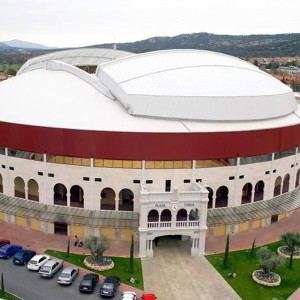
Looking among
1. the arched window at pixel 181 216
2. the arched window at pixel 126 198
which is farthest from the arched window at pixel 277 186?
the arched window at pixel 126 198

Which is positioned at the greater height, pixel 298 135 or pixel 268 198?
pixel 298 135

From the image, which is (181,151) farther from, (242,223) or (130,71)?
(130,71)

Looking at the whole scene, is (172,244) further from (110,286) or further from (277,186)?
(277,186)

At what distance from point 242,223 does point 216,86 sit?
712 inches

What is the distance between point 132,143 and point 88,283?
647 inches

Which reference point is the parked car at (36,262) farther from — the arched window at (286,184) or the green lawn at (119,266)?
the arched window at (286,184)

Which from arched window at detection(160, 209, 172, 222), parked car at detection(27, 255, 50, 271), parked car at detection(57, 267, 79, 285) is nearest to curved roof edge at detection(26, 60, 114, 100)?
arched window at detection(160, 209, 172, 222)

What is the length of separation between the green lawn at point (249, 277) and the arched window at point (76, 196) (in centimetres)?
1646

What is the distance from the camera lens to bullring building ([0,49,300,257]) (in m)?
47.6

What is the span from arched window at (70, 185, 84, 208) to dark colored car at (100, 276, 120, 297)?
46.1 ft

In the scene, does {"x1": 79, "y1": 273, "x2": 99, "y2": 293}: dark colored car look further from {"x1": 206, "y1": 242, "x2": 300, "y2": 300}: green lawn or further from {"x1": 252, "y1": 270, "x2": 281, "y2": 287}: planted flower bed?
{"x1": 252, "y1": 270, "x2": 281, "y2": 287}: planted flower bed

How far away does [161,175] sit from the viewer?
48938 millimetres

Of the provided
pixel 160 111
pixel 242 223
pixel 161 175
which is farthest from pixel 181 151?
pixel 242 223

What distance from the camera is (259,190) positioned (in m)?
57.4
